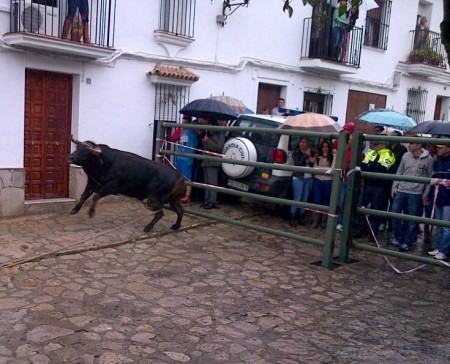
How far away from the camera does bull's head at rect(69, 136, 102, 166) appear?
7.32 metres

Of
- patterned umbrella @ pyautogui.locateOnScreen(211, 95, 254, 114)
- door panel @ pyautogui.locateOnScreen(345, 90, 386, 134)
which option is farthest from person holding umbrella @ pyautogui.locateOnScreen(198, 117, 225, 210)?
door panel @ pyautogui.locateOnScreen(345, 90, 386, 134)

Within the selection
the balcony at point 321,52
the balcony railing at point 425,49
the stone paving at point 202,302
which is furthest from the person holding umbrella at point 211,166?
the balcony railing at point 425,49

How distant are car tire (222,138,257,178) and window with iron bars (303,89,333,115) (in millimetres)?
5362

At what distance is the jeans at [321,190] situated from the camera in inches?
353

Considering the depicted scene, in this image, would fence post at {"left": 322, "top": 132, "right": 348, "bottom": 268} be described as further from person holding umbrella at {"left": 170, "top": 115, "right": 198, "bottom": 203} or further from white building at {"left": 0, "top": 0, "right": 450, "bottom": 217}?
person holding umbrella at {"left": 170, "top": 115, "right": 198, "bottom": 203}

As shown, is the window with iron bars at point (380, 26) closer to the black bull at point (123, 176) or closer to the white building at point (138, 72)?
the white building at point (138, 72)

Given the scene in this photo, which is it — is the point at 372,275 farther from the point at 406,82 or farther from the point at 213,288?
the point at 406,82

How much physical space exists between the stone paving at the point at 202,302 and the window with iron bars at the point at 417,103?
10586 millimetres

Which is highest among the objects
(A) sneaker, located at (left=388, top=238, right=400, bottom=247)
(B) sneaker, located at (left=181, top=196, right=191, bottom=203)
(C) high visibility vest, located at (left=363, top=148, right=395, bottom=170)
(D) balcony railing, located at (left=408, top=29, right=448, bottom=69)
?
(D) balcony railing, located at (left=408, top=29, right=448, bottom=69)

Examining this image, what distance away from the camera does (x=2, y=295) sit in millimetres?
5191

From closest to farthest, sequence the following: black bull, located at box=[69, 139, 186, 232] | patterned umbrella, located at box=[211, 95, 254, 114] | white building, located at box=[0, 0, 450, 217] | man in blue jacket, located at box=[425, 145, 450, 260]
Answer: man in blue jacket, located at box=[425, 145, 450, 260]
black bull, located at box=[69, 139, 186, 232]
white building, located at box=[0, 0, 450, 217]
patterned umbrella, located at box=[211, 95, 254, 114]

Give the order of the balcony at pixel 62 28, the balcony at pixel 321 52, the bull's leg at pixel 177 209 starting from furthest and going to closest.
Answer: the balcony at pixel 321 52, the balcony at pixel 62 28, the bull's leg at pixel 177 209

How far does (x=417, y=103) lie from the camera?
17016mm

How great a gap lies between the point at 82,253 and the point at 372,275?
3591 mm
